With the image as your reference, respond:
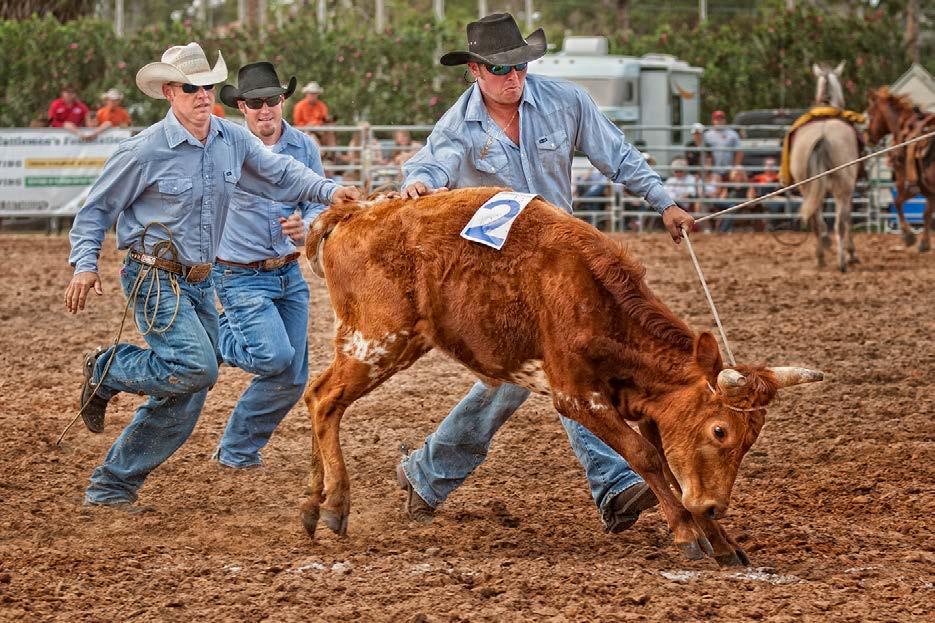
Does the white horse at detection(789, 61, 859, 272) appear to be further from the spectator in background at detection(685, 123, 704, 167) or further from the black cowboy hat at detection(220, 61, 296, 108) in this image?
the black cowboy hat at detection(220, 61, 296, 108)

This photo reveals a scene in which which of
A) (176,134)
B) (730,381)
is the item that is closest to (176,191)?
(176,134)

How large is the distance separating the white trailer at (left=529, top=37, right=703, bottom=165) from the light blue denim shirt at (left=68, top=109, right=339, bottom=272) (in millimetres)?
16858

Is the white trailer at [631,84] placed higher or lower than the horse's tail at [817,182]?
higher

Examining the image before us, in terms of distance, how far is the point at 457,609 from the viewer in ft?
14.2

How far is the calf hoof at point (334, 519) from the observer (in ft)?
17.7

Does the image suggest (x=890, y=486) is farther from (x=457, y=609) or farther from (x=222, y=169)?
(x=222, y=169)

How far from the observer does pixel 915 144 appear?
16781 mm

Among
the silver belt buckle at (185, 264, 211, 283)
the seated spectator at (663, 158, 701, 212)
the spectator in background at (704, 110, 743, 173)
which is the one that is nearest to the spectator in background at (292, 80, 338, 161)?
the seated spectator at (663, 158, 701, 212)

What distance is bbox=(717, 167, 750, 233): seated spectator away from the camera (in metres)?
20.5

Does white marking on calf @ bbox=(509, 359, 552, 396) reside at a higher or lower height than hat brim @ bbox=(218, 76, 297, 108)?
lower

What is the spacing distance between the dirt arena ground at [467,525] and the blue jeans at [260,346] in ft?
0.73

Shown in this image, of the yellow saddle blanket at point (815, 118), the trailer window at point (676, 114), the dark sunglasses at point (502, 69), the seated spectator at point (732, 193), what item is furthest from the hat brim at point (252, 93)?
the trailer window at point (676, 114)

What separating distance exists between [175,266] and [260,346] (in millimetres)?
788

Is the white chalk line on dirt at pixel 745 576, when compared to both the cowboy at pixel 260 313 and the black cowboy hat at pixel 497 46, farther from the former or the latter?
the cowboy at pixel 260 313
